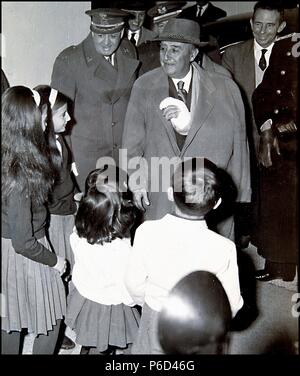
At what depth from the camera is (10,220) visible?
0.92 metres

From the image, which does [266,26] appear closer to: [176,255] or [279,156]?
[279,156]

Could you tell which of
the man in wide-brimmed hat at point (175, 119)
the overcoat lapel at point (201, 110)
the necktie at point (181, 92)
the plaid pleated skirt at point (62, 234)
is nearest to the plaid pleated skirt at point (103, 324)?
the plaid pleated skirt at point (62, 234)

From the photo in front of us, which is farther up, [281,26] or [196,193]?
[281,26]

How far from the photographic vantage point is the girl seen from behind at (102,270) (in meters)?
0.97

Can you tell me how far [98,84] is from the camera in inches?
44.8

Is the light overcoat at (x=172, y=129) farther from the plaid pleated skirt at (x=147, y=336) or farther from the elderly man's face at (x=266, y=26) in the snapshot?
the plaid pleated skirt at (x=147, y=336)

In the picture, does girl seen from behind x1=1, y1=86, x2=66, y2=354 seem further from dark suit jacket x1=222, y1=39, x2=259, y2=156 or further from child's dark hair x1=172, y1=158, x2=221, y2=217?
dark suit jacket x1=222, y1=39, x2=259, y2=156

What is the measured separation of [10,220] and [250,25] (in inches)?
27.4

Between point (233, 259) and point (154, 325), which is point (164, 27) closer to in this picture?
point (233, 259)

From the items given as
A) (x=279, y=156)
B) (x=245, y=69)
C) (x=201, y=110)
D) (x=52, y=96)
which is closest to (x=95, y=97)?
(x=52, y=96)

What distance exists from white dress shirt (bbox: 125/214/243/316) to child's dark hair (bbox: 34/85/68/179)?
0.27 metres

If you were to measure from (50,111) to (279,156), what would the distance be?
0.58 m

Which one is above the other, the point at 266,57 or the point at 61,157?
the point at 266,57
